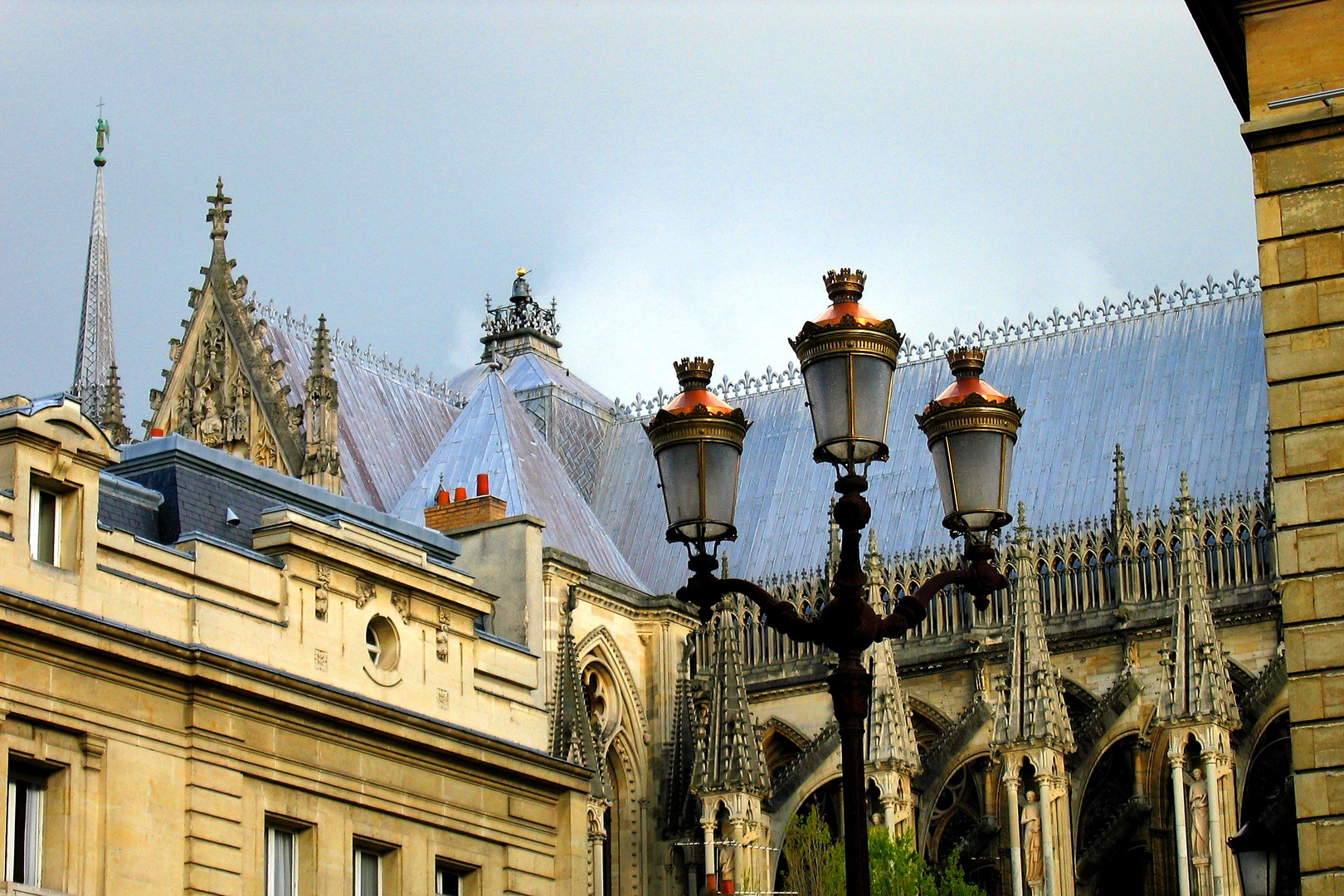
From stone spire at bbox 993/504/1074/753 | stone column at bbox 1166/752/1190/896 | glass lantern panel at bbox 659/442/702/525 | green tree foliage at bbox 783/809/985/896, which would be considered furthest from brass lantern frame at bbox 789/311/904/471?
stone spire at bbox 993/504/1074/753

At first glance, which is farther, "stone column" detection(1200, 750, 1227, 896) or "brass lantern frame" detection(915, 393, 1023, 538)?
"stone column" detection(1200, 750, 1227, 896)

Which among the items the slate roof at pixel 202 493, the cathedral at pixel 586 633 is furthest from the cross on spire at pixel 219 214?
the slate roof at pixel 202 493

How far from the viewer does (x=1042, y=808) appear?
37531 millimetres

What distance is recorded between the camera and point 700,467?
16875mm

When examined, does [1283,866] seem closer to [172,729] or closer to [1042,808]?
[1042,808]

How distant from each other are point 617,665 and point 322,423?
17.4ft

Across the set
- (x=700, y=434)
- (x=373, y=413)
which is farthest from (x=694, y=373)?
(x=373, y=413)

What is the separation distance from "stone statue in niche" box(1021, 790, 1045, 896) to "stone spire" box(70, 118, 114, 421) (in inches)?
1288

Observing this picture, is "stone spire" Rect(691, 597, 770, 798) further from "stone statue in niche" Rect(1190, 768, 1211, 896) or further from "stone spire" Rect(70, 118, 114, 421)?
"stone spire" Rect(70, 118, 114, 421)

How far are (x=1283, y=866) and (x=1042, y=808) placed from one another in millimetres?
3081

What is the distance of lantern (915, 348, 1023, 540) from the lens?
1714 centimetres

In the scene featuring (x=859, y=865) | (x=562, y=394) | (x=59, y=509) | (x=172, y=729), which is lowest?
(x=859, y=865)

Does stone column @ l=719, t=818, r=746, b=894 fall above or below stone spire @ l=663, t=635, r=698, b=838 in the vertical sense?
below

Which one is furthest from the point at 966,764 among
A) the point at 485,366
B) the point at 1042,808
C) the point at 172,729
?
the point at 172,729
